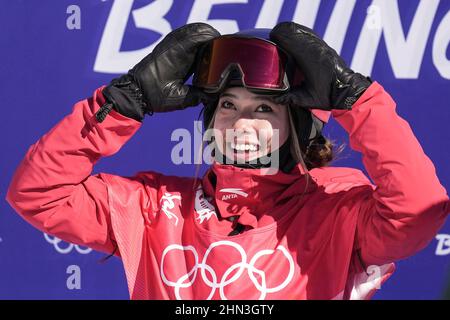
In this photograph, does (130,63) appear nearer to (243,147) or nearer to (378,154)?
(243,147)

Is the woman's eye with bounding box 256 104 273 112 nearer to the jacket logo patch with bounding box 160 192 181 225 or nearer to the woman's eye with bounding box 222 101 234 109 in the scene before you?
the woman's eye with bounding box 222 101 234 109

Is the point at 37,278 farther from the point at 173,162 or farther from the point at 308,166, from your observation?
the point at 308,166

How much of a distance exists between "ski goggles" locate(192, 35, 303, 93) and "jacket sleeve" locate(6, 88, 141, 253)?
0.25 m

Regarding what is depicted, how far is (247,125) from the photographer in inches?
78.2

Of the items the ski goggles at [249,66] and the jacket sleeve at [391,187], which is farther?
the ski goggles at [249,66]

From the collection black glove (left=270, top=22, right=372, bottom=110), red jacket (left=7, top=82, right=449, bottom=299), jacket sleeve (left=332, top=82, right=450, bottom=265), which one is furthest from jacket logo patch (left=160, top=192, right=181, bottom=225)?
jacket sleeve (left=332, top=82, right=450, bottom=265)

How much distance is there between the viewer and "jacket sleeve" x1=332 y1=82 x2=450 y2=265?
1.78 m

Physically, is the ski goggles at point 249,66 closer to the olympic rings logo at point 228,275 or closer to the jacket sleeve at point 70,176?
the jacket sleeve at point 70,176

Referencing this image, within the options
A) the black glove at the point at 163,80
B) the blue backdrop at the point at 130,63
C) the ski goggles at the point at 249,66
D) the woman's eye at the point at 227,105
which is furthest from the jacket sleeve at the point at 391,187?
the blue backdrop at the point at 130,63

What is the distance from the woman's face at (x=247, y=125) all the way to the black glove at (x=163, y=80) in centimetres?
9

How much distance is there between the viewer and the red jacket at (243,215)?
1821 mm

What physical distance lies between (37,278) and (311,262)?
1269 mm

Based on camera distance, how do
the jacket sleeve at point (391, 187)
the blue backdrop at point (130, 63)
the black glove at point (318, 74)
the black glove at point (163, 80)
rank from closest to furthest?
1. the jacket sleeve at point (391, 187)
2. the black glove at point (318, 74)
3. the black glove at point (163, 80)
4. the blue backdrop at point (130, 63)

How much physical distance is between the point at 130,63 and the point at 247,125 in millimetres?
905
